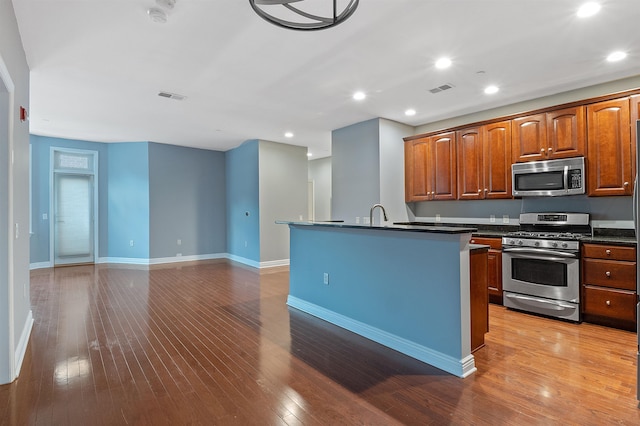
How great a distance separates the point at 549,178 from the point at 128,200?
7.96 meters

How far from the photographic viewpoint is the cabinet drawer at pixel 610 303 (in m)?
3.28

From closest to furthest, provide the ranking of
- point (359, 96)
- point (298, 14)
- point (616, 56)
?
point (298, 14) < point (616, 56) < point (359, 96)

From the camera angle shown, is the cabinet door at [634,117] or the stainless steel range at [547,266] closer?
the cabinet door at [634,117]

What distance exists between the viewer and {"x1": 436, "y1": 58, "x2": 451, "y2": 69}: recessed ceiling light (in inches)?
133

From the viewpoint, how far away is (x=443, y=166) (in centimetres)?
518

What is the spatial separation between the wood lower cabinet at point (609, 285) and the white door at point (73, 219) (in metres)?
8.81

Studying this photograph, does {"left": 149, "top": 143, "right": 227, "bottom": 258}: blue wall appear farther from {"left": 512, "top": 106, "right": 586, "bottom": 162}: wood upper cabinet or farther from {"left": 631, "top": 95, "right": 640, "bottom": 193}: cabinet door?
{"left": 631, "top": 95, "right": 640, "bottom": 193}: cabinet door

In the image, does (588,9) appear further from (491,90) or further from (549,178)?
(549,178)

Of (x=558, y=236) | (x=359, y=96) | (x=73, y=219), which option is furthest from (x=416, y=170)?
(x=73, y=219)

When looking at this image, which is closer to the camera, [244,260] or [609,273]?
[609,273]

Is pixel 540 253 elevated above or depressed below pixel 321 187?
below

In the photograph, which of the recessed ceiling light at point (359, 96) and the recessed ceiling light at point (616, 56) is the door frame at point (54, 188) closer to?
the recessed ceiling light at point (359, 96)

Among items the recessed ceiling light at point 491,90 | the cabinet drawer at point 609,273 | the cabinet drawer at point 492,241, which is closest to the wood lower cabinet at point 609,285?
the cabinet drawer at point 609,273

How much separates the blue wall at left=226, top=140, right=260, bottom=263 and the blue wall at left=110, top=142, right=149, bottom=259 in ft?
6.11
